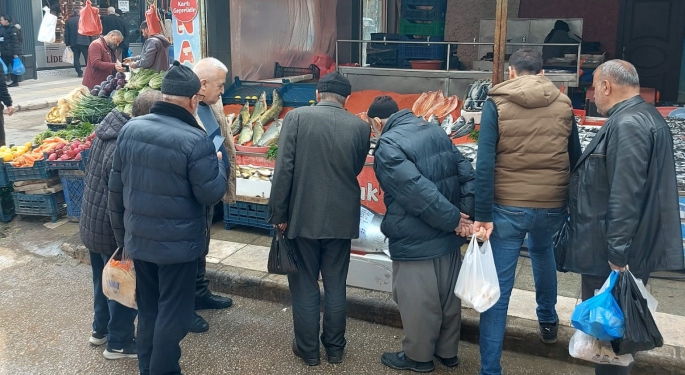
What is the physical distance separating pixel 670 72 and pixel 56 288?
31.2 ft

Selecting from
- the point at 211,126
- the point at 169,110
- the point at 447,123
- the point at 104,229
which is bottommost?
the point at 104,229

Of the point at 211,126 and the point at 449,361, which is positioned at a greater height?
the point at 211,126

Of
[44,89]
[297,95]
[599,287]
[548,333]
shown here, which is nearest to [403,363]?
[548,333]

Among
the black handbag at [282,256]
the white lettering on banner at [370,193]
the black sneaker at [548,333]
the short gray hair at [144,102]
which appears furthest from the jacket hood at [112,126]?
the black sneaker at [548,333]

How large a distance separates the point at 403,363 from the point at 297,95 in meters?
4.03

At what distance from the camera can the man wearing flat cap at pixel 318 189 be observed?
3.63 metres

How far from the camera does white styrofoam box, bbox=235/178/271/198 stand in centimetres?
571

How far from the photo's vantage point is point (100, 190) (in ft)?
12.3

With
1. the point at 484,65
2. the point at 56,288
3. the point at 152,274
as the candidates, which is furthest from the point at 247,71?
the point at 152,274

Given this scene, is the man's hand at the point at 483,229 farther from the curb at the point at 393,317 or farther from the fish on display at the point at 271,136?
the fish on display at the point at 271,136

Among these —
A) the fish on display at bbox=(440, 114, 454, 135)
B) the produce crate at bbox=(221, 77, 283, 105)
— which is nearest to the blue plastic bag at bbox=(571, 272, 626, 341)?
the fish on display at bbox=(440, 114, 454, 135)

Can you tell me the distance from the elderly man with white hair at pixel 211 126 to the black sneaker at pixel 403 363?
1.32 meters

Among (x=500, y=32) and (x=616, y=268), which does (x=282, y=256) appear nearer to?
(x=616, y=268)

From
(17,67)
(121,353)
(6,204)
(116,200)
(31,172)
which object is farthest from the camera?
(17,67)
